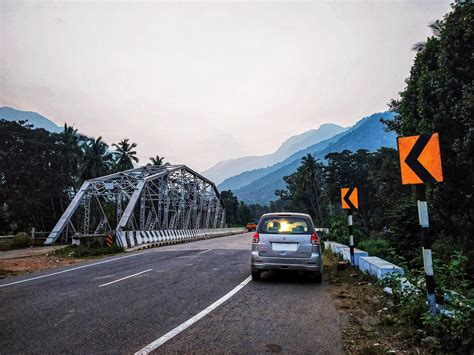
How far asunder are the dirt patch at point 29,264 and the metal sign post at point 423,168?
1170cm

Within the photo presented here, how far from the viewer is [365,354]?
3584 millimetres

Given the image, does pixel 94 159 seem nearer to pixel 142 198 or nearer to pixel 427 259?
pixel 142 198

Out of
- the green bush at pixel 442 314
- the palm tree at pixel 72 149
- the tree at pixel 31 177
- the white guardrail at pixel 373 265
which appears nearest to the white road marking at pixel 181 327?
the green bush at pixel 442 314

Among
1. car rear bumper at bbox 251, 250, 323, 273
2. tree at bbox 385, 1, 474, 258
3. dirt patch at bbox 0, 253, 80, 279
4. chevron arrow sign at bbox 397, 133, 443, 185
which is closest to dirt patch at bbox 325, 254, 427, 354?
car rear bumper at bbox 251, 250, 323, 273

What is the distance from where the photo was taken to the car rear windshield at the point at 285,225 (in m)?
7.69

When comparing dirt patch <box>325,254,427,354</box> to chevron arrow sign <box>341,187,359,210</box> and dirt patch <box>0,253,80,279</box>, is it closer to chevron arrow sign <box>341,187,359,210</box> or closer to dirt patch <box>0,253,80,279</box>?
chevron arrow sign <box>341,187,359,210</box>

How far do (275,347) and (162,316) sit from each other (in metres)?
2.04

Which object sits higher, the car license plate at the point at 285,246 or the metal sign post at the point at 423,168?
the metal sign post at the point at 423,168

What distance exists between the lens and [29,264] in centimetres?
1323

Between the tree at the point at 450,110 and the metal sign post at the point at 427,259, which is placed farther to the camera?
the tree at the point at 450,110

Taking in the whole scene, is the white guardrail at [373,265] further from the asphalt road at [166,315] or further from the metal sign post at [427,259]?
the metal sign post at [427,259]

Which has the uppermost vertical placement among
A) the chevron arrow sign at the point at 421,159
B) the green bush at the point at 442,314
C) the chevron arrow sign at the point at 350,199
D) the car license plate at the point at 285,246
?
the chevron arrow sign at the point at 421,159

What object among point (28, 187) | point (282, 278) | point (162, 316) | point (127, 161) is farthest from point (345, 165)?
point (162, 316)

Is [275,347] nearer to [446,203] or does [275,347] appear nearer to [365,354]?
[365,354]
